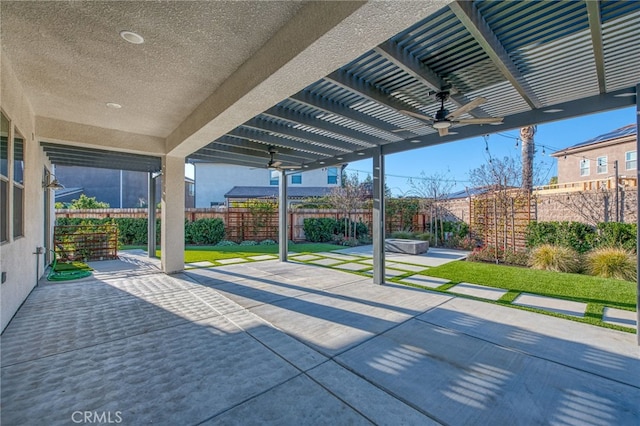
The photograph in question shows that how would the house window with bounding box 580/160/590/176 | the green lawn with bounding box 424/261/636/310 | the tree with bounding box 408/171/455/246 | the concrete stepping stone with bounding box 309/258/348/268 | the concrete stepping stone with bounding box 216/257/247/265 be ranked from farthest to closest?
the house window with bounding box 580/160/590/176 → the tree with bounding box 408/171/455/246 → the concrete stepping stone with bounding box 309/258/348/268 → the concrete stepping stone with bounding box 216/257/247/265 → the green lawn with bounding box 424/261/636/310

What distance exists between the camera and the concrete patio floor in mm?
2195

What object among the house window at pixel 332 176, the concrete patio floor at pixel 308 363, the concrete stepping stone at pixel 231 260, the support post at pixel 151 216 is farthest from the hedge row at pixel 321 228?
the concrete patio floor at pixel 308 363

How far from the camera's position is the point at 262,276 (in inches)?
264

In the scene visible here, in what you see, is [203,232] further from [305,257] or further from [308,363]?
[308,363]

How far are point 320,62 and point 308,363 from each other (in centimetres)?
283

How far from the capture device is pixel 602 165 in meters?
14.2

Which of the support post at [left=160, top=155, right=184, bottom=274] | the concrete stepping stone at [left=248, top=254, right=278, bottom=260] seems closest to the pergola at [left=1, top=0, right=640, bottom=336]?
the support post at [left=160, top=155, right=184, bottom=274]

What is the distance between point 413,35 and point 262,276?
552cm

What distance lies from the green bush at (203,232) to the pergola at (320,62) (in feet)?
24.9

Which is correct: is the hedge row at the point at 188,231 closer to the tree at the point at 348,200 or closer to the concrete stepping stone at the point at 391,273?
the tree at the point at 348,200

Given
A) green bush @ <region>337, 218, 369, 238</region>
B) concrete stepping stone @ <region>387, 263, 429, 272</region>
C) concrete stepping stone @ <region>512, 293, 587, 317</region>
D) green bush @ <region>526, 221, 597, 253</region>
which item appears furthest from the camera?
green bush @ <region>337, 218, 369, 238</region>

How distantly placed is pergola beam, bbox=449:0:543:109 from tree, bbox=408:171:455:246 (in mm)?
9894

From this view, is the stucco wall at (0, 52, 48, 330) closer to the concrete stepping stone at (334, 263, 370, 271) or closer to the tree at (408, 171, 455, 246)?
the concrete stepping stone at (334, 263, 370, 271)

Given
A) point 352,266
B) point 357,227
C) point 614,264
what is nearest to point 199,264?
point 352,266
